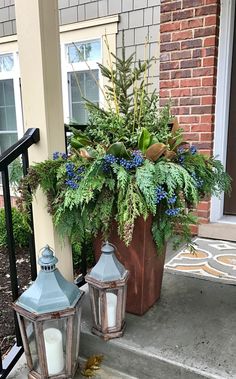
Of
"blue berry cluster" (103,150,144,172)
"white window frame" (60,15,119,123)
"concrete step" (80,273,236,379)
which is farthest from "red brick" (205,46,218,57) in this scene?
"concrete step" (80,273,236,379)

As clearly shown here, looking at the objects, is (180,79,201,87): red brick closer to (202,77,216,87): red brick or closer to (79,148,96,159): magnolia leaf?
(202,77,216,87): red brick

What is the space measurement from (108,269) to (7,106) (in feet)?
13.4

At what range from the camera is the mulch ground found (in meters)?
1.86

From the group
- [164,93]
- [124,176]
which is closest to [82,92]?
[164,93]

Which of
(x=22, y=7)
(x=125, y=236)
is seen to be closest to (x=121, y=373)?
(x=125, y=236)

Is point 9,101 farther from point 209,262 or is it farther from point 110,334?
point 110,334

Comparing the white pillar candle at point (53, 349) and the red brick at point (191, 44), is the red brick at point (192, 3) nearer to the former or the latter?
the red brick at point (191, 44)

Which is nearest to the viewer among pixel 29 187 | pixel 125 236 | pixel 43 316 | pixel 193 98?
pixel 43 316

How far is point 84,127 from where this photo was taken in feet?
5.74

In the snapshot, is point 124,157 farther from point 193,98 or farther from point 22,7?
point 193,98

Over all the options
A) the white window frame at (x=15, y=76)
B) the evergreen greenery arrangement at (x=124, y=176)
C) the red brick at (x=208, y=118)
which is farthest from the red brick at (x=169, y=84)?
the white window frame at (x=15, y=76)

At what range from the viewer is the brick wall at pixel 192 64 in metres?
2.50

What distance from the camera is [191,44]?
8.42ft

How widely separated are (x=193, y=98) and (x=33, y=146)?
1563mm
